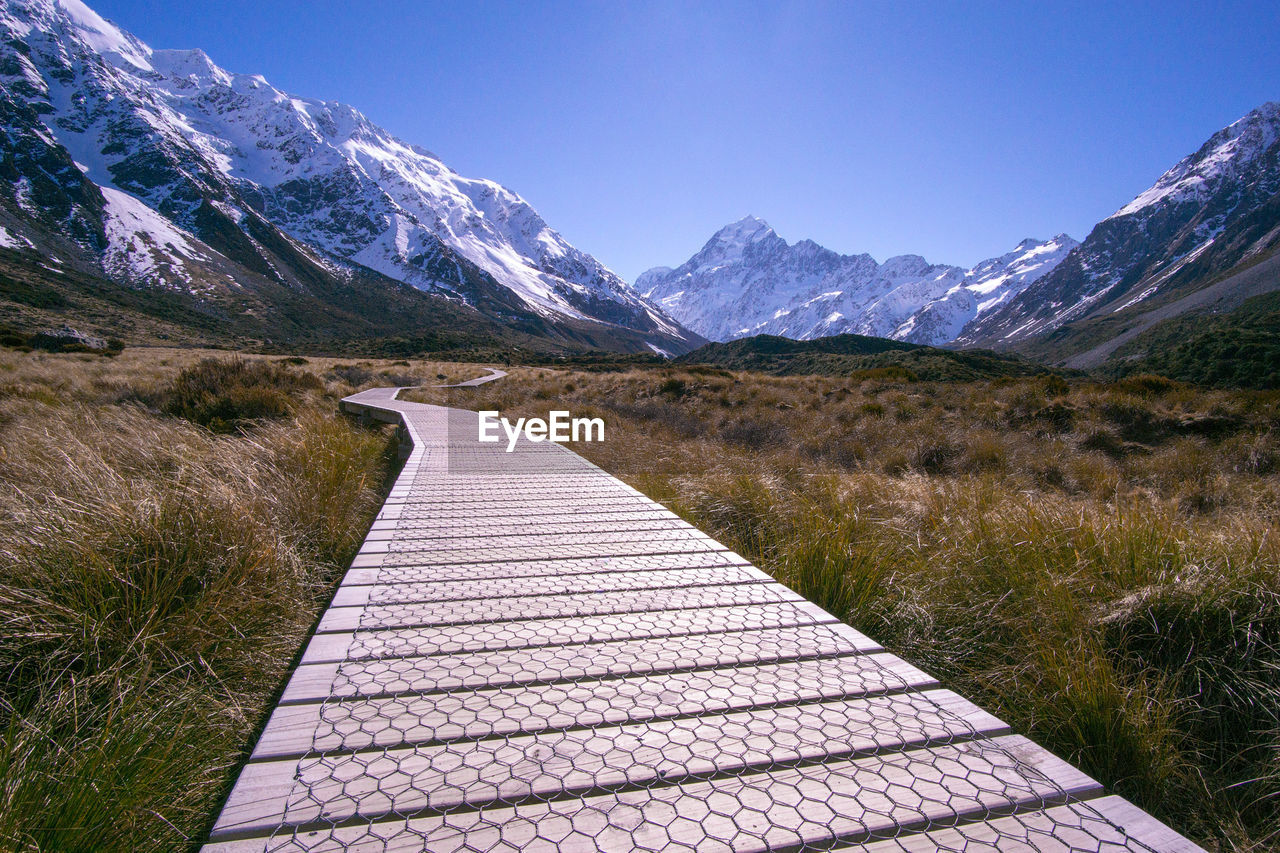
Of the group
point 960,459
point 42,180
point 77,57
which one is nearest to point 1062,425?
point 960,459

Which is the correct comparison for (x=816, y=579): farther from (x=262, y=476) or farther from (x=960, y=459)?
(x=960, y=459)

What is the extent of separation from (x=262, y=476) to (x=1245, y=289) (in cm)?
13561

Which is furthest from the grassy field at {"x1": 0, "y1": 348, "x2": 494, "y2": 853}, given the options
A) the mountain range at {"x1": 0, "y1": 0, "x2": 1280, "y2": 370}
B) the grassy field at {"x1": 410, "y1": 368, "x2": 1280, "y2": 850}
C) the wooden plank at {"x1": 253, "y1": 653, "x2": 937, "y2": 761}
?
the mountain range at {"x1": 0, "y1": 0, "x2": 1280, "y2": 370}

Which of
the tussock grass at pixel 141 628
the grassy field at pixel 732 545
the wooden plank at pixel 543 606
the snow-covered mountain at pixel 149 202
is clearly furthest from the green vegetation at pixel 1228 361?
the snow-covered mountain at pixel 149 202

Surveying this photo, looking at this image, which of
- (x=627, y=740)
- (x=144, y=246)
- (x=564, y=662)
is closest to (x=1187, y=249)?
(x=564, y=662)

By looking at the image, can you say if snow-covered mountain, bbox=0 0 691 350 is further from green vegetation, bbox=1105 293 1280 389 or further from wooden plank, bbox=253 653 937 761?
green vegetation, bbox=1105 293 1280 389

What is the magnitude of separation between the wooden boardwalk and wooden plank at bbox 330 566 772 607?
0.02 metres

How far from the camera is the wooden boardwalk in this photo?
1178 mm

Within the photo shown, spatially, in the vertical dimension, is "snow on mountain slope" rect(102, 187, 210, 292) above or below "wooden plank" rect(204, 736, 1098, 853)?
above

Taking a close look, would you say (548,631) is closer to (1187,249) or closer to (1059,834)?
(1059,834)

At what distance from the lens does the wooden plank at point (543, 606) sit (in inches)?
87.1

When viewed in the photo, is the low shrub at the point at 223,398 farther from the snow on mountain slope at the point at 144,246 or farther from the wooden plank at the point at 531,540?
the snow on mountain slope at the point at 144,246

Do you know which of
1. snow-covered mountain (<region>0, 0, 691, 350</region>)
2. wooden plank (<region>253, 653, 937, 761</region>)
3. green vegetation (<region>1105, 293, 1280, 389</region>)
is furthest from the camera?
snow-covered mountain (<region>0, 0, 691, 350</region>)

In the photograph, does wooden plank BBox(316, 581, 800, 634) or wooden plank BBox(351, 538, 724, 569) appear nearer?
wooden plank BBox(316, 581, 800, 634)
